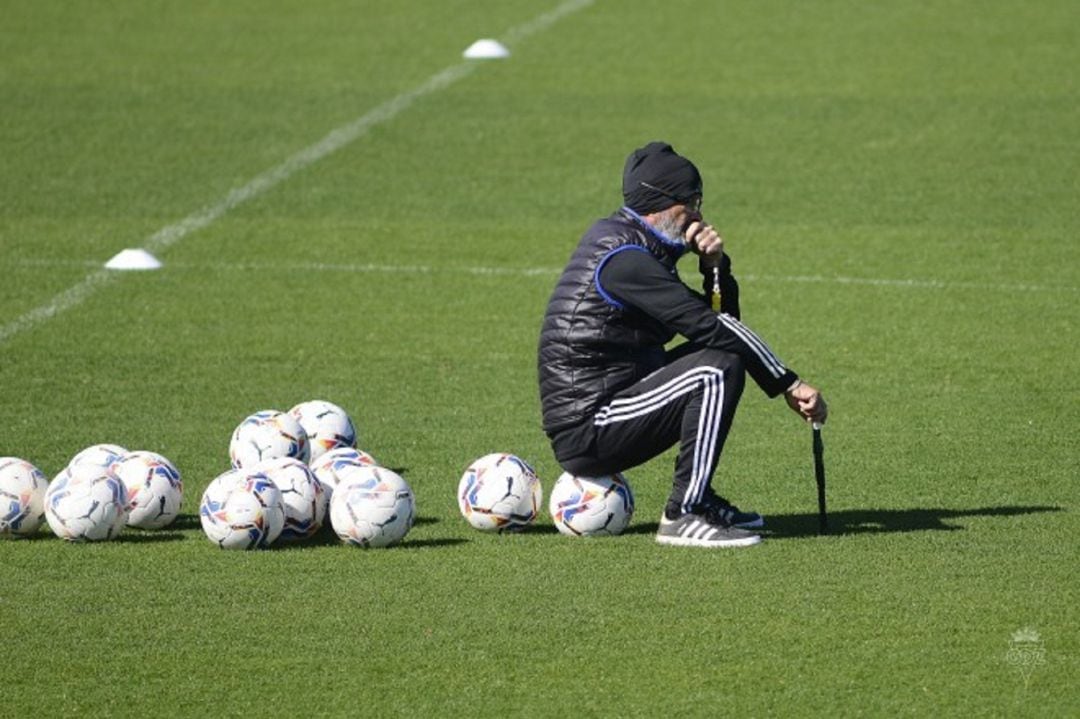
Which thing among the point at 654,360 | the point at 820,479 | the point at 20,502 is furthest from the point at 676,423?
the point at 20,502

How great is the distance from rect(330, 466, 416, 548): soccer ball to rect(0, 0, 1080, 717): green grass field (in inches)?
3.3

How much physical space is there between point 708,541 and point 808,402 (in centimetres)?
→ 78

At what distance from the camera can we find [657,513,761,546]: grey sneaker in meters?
9.24

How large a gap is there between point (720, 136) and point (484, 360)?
700 cm

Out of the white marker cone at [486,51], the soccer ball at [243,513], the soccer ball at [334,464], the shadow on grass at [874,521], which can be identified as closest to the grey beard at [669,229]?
the shadow on grass at [874,521]

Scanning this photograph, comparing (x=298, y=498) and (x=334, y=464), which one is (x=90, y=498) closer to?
(x=298, y=498)

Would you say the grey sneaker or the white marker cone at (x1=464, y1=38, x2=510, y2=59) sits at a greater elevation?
the white marker cone at (x1=464, y1=38, x2=510, y2=59)

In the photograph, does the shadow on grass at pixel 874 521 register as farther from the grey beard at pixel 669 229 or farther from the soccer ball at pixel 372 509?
the grey beard at pixel 669 229

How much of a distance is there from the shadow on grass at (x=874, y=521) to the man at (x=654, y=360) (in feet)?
0.63

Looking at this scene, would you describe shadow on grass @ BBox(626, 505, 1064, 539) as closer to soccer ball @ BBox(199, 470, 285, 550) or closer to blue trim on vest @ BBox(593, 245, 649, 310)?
blue trim on vest @ BBox(593, 245, 649, 310)

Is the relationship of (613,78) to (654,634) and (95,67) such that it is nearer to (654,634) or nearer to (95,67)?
(95,67)

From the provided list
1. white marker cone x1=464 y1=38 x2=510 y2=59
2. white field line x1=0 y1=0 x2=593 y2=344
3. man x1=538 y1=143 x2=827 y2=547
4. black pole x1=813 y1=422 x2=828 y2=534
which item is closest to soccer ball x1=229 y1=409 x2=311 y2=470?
man x1=538 y1=143 x2=827 y2=547

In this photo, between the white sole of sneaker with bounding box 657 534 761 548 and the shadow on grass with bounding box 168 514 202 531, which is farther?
the shadow on grass with bounding box 168 514 202 531

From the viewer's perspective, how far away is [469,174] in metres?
18.7
